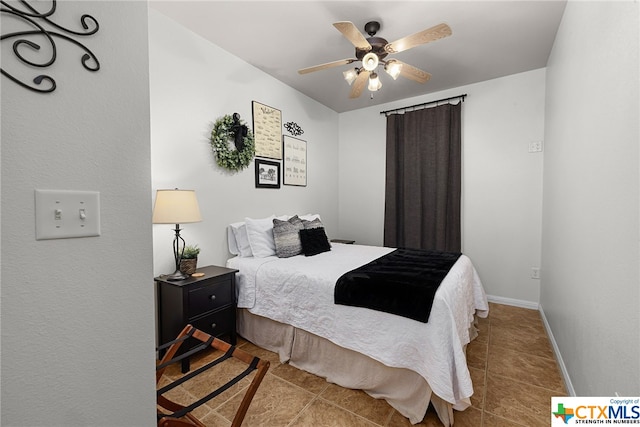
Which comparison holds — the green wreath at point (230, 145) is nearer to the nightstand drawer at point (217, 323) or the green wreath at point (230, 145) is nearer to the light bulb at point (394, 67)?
the nightstand drawer at point (217, 323)

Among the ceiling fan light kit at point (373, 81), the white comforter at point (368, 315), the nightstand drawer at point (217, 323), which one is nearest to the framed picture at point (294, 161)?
the white comforter at point (368, 315)

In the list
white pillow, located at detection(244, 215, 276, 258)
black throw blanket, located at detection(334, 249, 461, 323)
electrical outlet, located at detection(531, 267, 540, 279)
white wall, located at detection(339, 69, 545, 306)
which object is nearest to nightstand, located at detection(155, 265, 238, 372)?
white pillow, located at detection(244, 215, 276, 258)

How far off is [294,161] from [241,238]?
4.56ft

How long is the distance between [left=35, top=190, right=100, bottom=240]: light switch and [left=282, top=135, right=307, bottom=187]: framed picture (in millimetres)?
2906

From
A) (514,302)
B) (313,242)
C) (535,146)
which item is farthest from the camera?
(514,302)

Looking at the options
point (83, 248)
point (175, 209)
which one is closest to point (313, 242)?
point (175, 209)

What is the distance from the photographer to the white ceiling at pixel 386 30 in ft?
7.27

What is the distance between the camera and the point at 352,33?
199cm

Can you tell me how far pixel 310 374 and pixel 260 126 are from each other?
2.57 m

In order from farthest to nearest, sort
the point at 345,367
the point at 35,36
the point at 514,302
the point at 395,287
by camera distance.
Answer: the point at 514,302 < the point at 345,367 < the point at 395,287 < the point at 35,36

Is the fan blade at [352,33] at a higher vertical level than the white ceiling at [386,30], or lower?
lower

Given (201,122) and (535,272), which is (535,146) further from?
(201,122)

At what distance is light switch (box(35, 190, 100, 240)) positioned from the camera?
0.66m

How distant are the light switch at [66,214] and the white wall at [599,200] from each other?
1756 mm
